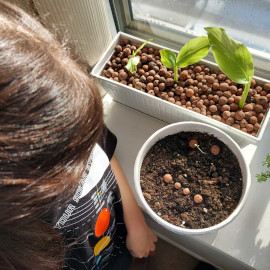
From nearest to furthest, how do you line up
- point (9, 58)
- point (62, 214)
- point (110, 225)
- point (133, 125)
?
1. point (9, 58)
2. point (62, 214)
3. point (110, 225)
4. point (133, 125)

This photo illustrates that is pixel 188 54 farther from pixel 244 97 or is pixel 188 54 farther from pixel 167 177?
pixel 167 177

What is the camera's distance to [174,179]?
0.62 meters

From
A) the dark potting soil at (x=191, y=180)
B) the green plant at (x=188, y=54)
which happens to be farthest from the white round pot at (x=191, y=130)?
the green plant at (x=188, y=54)

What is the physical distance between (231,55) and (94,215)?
387 mm

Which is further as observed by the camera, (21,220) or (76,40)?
(76,40)

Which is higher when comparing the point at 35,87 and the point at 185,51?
the point at 185,51

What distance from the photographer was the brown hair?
0.35 m

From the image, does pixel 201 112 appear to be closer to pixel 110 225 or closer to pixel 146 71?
pixel 146 71

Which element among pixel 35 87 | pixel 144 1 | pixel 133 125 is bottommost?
pixel 35 87

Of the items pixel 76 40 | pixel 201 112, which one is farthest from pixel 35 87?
pixel 201 112

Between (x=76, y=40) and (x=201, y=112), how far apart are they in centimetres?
29

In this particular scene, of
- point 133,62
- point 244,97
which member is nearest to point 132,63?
point 133,62

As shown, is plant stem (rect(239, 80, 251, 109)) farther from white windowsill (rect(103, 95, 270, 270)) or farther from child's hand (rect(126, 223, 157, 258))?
child's hand (rect(126, 223, 157, 258))

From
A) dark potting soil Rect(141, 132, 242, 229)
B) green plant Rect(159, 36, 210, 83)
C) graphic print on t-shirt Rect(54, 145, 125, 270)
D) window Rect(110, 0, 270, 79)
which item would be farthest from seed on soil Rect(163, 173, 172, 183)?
window Rect(110, 0, 270, 79)
